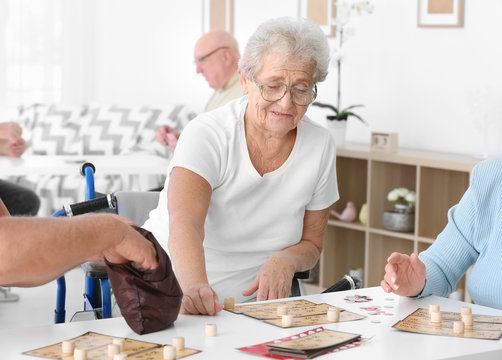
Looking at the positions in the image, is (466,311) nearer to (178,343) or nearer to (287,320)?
(287,320)

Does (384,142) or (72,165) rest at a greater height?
(384,142)

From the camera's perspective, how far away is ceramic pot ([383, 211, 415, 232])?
14.0 ft

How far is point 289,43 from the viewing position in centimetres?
238

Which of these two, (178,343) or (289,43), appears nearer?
(178,343)

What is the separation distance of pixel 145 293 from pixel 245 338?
0.67 ft

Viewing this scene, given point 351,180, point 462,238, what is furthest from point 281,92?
point 351,180

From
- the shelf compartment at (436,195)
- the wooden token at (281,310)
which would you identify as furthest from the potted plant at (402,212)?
the wooden token at (281,310)

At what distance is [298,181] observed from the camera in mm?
2498

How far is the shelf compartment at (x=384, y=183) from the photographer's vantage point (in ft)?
14.5

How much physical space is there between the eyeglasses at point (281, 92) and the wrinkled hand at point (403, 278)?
59 centimetres

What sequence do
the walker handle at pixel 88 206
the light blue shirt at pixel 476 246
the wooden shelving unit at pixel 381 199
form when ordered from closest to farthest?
the light blue shirt at pixel 476 246 < the walker handle at pixel 88 206 < the wooden shelving unit at pixel 381 199

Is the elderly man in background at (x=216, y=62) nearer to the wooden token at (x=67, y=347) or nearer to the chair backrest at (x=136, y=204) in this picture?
the chair backrest at (x=136, y=204)

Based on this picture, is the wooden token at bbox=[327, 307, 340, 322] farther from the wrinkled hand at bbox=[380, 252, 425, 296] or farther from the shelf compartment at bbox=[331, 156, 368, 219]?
the shelf compartment at bbox=[331, 156, 368, 219]

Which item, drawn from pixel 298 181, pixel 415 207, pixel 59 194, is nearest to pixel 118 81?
pixel 59 194
